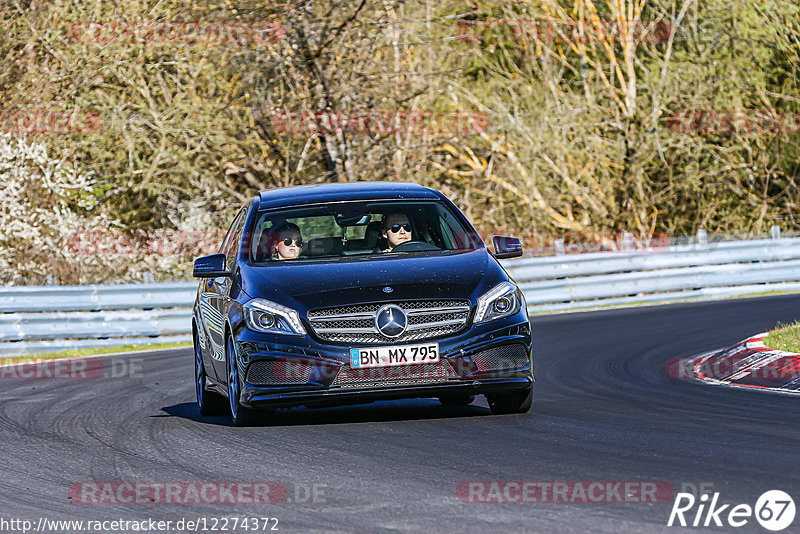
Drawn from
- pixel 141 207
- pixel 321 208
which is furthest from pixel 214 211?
pixel 321 208

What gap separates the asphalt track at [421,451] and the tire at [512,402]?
13cm

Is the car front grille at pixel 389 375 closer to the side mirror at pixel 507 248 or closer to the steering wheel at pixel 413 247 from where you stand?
the steering wheel at pixel 413 247

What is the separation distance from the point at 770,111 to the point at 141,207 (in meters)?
13.1

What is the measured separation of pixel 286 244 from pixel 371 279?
1.17 metres

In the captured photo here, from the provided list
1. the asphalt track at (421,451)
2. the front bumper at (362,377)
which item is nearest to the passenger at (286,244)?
the front bumper at (362,377)

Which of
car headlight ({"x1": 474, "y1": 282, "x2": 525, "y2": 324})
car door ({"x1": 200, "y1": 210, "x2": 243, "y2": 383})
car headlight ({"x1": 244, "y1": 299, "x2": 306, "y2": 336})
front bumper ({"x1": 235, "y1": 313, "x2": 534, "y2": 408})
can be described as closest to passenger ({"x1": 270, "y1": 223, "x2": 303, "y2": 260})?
car door ({"x1": 200, "y1": 210, "x2": 243, "y2": 383})

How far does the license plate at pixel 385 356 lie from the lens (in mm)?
8750

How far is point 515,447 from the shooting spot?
784 centimetres

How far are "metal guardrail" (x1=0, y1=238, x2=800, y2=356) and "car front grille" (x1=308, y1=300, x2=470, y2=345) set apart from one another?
38.3 ft

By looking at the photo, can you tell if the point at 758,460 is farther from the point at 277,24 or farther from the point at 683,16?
the point at 683,16

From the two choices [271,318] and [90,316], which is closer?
[271,318]

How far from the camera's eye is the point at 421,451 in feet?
25.8

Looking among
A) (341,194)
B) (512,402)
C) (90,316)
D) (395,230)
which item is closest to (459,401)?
(512,402)

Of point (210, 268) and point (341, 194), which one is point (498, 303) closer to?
point (341, 194)
